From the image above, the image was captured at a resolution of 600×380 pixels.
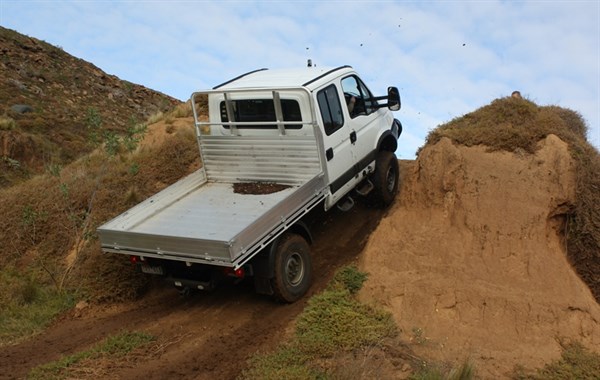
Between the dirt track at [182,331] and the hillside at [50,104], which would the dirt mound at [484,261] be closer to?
the dirt track at [182,331]

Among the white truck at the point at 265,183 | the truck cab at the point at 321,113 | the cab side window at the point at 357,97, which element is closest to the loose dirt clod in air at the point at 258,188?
A: the white truck at the point at 265,183

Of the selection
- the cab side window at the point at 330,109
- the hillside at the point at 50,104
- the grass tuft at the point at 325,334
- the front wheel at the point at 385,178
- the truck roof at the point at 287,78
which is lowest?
the grass tuft at the point at 325,334

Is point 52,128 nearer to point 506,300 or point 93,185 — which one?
point 93,185

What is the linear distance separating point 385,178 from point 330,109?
1940 mm

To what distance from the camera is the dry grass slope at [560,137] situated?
6.80 m

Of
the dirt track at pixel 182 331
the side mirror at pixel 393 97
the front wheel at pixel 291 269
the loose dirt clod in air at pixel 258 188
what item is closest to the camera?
the dirt track at pixel 182 331

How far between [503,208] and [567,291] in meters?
1.27

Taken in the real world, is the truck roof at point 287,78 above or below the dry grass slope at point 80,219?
above

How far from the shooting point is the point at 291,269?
6918mm

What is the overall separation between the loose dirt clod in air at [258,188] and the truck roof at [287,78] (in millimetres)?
1409

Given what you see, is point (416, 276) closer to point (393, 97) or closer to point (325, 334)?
point (325, 334)

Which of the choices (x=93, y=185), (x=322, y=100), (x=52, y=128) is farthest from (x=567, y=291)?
(x=52, y=128)

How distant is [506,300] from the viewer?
6133 mm

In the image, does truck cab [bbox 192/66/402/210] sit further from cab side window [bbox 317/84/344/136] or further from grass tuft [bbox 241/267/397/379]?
grass tuft [bbox 241/267/397/379]
